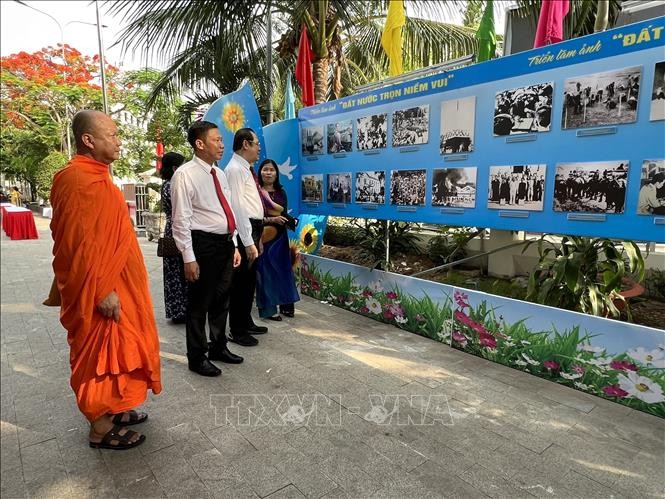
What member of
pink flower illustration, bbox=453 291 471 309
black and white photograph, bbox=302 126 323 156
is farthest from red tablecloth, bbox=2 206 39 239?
pink flower illustration, bbox=453 291 471 309

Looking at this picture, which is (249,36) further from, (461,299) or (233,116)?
(461,299)

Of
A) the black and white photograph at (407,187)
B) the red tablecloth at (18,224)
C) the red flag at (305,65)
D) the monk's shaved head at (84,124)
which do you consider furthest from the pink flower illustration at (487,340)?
the red tablecloth at (18,224)

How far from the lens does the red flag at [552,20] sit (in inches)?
136

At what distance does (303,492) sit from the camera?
182 centimetres

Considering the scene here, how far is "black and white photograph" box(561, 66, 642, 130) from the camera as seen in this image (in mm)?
2467

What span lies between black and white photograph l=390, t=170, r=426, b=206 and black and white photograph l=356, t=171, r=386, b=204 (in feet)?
0.38

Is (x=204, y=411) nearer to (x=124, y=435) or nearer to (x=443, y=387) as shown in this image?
(x=124, y=435)

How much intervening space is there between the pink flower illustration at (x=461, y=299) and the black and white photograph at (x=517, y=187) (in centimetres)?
70

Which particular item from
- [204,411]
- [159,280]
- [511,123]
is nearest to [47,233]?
[159,280]

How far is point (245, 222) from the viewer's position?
314cm

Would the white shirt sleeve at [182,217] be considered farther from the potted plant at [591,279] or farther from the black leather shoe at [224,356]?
the potted plant at [591,279]

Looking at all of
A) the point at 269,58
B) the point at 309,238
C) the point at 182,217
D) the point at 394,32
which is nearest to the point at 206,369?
the point at 182,217

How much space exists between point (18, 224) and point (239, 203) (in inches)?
421

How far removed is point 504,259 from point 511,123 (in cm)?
171
